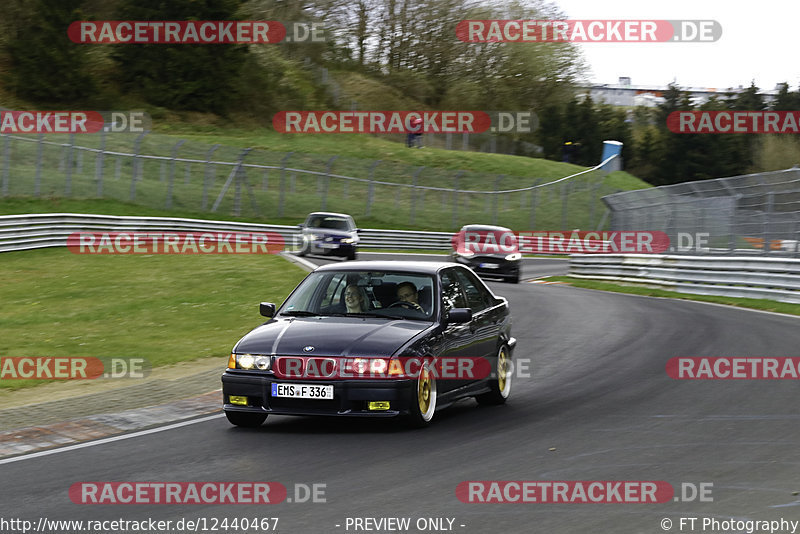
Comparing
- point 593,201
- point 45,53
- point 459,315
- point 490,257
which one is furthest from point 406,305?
point 45,53

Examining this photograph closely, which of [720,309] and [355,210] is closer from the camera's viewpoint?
[720,309]

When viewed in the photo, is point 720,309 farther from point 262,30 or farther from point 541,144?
point 541,144

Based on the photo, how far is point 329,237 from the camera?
1242 inches

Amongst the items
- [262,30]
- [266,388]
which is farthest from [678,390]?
[262,30]

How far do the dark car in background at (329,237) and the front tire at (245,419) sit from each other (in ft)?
74.4

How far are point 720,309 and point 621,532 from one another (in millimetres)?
15978

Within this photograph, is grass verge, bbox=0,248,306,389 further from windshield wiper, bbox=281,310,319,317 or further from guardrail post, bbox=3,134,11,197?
guardrail post, bbox=3,134,11,197

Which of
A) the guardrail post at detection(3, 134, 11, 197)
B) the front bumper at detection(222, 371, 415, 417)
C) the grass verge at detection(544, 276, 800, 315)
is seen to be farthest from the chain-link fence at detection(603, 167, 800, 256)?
the guardrail post at detection(3, 134, 11, 197)

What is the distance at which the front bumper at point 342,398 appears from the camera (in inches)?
317

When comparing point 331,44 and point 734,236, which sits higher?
point 331,44

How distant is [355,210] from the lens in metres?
48.3

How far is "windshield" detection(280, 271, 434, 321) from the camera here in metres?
9.05

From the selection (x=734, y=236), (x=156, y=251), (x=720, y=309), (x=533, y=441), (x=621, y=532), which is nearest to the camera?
(x=621, y=532)

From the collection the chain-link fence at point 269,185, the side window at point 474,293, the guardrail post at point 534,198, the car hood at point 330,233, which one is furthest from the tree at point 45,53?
the side window at point 474,293
